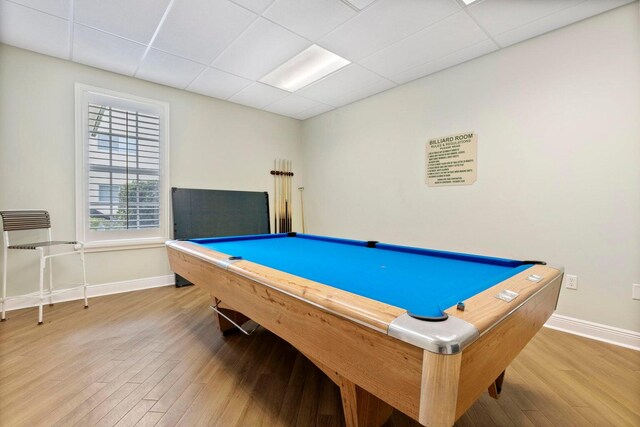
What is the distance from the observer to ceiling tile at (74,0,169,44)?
80.8 inches

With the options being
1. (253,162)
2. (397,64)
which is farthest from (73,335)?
(397,64)

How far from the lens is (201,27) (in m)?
2.32

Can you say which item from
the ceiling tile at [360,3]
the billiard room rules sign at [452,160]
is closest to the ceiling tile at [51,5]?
the ceiling tile at [360,3]

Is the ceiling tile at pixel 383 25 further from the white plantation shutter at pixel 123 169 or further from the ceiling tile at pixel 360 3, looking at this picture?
the white plantation shutter at pixel 123 169

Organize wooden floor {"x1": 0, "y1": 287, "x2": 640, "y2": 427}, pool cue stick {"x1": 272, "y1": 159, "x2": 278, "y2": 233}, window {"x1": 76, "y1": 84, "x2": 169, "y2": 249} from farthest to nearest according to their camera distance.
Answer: pool cue stick {"x1": 272, "y1": 159, "x2": 278, "y2": 233} → window {"x1": 76, "y1": 84, "x2": 169, "y2": 249} → wooden floor {"x1": 0, "y1": 287, "x2": 640, "y2": 427}

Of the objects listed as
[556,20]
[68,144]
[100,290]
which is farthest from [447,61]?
[100,290]

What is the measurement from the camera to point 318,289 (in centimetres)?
95

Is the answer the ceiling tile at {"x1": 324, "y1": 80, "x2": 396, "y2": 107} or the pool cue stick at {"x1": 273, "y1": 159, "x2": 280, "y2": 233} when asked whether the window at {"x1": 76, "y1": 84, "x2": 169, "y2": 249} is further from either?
the ceiling tile at {"x1": 324, "y1": 80, "x2": 396, "y2": 107}

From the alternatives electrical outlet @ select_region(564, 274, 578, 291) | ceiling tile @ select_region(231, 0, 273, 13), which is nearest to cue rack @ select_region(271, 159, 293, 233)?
ceiling tile @ select_region(231, 0, 273, 13)

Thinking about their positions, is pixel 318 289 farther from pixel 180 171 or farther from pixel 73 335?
pixel 180 171

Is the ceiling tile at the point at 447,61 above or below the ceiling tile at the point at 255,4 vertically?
above

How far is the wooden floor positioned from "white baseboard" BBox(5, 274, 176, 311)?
395 mm

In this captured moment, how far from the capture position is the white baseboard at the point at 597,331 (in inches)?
79.7

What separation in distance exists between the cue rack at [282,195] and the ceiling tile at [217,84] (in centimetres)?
128
